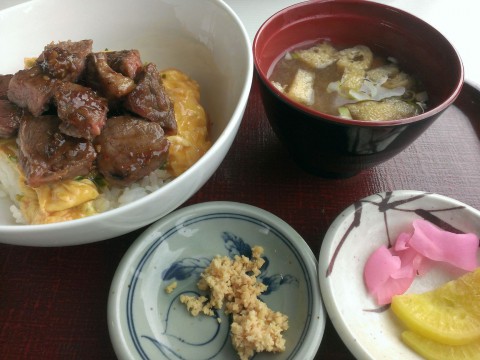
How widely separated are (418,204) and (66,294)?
1299 mm

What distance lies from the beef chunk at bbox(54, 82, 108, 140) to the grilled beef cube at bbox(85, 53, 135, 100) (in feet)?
0.25

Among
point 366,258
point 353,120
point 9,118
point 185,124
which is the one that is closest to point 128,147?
point 185,124

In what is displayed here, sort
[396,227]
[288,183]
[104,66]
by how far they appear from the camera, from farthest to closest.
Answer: [288,183], [396,227], [104,66]

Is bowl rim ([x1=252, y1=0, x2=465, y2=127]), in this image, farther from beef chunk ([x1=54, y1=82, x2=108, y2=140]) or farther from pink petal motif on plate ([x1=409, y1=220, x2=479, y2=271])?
beef chunk ([x1=54, y1=82, x2=108, y2=140])

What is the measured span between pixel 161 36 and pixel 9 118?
784 mm

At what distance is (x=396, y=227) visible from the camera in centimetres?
157

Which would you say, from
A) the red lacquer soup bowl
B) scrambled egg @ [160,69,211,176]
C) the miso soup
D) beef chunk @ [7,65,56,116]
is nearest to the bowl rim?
the red lacquer soup bowl

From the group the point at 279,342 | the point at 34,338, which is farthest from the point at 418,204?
the point at 34,338

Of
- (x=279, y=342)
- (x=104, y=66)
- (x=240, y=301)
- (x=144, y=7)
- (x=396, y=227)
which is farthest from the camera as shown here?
(x=144, y=7)

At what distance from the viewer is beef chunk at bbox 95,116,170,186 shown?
139cm

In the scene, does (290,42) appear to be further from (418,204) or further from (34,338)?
(34,338)

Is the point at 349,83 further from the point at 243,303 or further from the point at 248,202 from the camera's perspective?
the point at 243,303

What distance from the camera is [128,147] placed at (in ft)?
4.55

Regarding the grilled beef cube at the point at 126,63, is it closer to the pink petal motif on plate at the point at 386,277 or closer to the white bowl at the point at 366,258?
the white bowl at the point at 366,258
